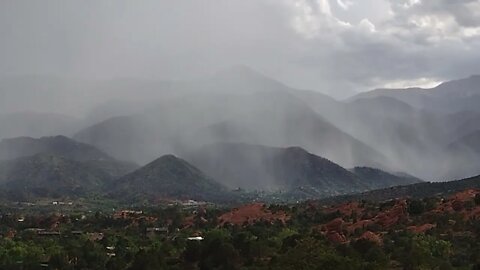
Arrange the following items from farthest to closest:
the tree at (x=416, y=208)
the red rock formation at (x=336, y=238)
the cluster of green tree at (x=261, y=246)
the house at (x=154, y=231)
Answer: the house at (x=154, y=231) → the tree at (x=416, y=208) → the red rock formation at (x=336, y=238) → the cluster of green tree at (x=261, y=246)

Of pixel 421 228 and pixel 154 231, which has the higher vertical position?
pixel 154 231

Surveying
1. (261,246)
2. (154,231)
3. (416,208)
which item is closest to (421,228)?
(416,208)

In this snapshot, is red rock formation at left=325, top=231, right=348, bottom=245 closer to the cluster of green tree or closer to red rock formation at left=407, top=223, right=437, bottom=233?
the cluster of green tree

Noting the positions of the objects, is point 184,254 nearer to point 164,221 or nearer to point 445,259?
point 445,259

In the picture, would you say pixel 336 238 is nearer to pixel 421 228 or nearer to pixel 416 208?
pixel 421 228

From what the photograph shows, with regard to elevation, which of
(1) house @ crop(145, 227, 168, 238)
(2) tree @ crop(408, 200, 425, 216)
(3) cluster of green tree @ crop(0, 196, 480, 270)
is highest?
(2) tree @ crop(408, 200, 425, 216)

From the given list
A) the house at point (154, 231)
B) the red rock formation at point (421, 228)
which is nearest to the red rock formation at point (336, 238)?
the red rock formation at point (421, 228)

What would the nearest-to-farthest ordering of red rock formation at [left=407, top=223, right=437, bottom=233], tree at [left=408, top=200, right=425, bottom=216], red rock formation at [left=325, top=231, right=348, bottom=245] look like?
red rock formation at [left=325, top=231, right=348, bottom=245] < red rock formation at [left=407, top=223, right=437, bottom=233] < tree at [left=408, top=200, right=425, bottom=216]

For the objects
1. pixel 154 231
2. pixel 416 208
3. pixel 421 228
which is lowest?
pixel 421 228

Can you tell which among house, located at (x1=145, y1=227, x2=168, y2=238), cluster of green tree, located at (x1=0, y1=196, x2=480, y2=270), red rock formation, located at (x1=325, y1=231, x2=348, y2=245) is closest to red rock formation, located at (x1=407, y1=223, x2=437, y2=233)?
cluster of green tree, located at (x1=0, y1=196, x2=480, y2=270)

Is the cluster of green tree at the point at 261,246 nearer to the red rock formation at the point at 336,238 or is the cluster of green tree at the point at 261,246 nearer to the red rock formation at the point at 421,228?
the red rock formation at the point at 421,228

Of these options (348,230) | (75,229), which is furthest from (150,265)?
(75,229)

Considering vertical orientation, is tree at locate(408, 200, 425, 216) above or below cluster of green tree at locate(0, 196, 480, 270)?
above

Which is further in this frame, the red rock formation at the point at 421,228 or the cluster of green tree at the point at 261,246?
the red rock formation at the point at 421,228
